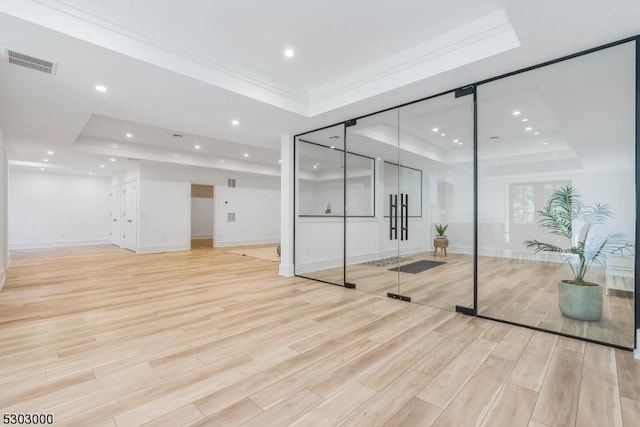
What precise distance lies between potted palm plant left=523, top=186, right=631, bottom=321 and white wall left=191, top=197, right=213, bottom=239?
13230 millimetres

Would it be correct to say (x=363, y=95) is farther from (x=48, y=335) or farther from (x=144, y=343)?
(x=48, y=335)

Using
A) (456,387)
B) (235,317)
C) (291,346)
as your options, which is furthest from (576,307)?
(235,317)

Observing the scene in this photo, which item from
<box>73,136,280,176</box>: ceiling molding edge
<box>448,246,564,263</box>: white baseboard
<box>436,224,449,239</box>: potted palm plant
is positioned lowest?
<box>448,246,564,263</box>: white baseboard

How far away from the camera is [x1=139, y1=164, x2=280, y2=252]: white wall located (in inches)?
347

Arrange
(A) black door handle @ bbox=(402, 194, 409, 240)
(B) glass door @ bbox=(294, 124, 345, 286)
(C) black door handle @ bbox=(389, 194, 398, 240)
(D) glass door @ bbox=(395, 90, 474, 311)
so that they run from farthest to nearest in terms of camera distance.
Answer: (B) glass door @ bbox=(294, 124, 345, 286) → (C) black door handle @ bbox=(389, 194, 398, 240) → (A) black door handle @ bbox=(402, 194, 409, 240) → (D) glass door @ bbox=(395, 90, 474, 311)

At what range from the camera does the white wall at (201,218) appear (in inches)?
531

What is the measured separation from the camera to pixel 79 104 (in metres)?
4.09

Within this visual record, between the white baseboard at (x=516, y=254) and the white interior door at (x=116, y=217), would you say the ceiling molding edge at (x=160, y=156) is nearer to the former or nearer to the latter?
the white interior door at (x=116, y=217)

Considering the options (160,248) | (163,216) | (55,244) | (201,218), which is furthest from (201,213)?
(55,244)

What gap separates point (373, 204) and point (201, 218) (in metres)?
10.5

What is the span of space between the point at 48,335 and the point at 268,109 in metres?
3.52

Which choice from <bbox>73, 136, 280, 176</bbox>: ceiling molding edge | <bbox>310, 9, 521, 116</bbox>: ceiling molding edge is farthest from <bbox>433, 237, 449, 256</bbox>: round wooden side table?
<bbox>73, 136, 280, 176</bbox>: ceiling molding edge

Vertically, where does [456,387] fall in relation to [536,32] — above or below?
below

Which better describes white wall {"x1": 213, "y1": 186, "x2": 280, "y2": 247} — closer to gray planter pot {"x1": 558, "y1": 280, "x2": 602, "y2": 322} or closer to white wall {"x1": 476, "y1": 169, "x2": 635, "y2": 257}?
white wall {"x1": 476, "y1": 169, "x2": 635, "y2": 257}
